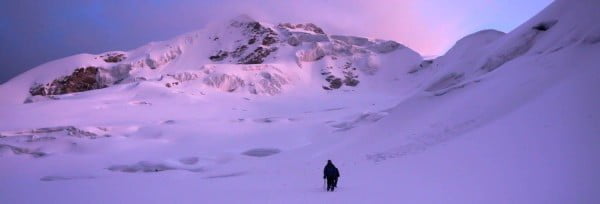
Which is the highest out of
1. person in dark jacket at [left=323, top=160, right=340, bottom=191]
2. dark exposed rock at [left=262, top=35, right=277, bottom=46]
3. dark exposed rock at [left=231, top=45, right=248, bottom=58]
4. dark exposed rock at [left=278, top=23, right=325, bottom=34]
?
dark exposed rock at [left=278, top=23, right=325, bottom=34]

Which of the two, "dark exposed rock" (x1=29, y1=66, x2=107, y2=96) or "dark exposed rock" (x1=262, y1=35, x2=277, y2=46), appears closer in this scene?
"dark exposed rock" (x1=29, y1=66, x2=107, y2=96)

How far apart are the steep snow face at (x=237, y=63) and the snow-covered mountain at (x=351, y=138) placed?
5.94 metres

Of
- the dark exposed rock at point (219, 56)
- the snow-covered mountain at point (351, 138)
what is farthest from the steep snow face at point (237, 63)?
the snow-covered mountain at point (351, 138)

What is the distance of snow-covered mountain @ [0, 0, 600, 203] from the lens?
1355 cm

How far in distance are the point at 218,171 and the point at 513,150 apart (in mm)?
21562

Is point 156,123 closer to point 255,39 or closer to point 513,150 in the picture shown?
point 513,150

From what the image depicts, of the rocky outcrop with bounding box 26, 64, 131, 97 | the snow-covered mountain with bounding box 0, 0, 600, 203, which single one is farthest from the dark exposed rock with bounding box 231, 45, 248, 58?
the snow-covered mountain with bounding box 0, 0, 600, 203

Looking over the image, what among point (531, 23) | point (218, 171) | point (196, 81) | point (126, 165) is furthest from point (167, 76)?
point (531, 23)

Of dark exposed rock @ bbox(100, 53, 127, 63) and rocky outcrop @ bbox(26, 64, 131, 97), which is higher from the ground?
dark exposed rock @ bbox(100, 53, 127, 63)

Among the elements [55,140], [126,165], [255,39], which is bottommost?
[126,165]

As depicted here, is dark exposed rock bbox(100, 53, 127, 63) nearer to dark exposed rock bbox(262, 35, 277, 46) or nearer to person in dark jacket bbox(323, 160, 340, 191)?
dark exposed rock bbox(262, 35, 277, 46)

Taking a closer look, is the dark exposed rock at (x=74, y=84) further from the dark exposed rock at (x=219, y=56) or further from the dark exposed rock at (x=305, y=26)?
the dark exposed rock at (x=305, y=26)

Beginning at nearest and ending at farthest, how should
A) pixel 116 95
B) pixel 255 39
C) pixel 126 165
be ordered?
pixel 126 165
pixel 116 95
pixel 255 39

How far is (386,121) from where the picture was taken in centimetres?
3094
